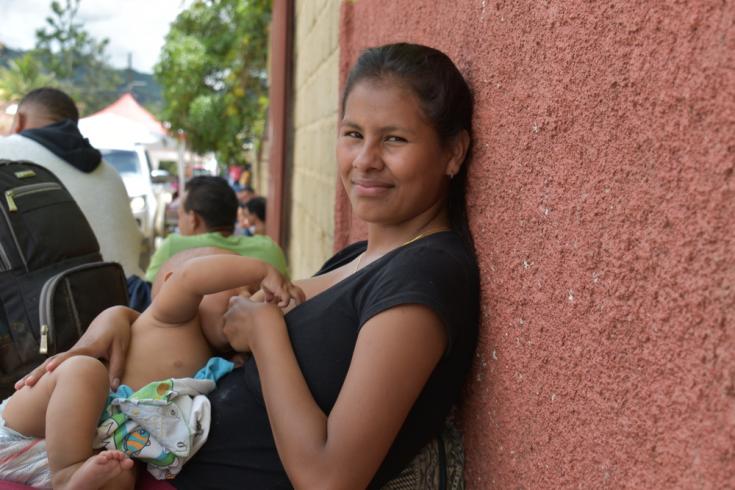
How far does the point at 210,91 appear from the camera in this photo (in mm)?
14984

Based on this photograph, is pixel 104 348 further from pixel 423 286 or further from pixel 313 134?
pixel 313 134

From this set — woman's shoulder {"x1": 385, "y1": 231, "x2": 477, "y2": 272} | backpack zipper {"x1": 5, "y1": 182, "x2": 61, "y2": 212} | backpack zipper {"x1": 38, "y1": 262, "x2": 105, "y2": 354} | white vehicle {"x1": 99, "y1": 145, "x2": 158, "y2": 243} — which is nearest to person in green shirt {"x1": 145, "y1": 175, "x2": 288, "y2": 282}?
backpack zipper {"x1": 5, "y1": 182, "x2": 61, "y2": 212}

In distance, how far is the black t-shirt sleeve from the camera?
1.59 meters

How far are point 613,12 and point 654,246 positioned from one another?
0.35 meters

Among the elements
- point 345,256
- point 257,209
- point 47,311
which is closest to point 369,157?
point 345,256

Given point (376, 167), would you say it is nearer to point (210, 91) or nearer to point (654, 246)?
point (654, 246)

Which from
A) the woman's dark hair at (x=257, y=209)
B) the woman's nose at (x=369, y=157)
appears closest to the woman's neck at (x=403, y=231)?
the woman's nose at (x=369, y=157)

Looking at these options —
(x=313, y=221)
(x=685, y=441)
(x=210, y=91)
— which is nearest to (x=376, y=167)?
(x=685, y=441)

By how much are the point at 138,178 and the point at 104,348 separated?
13.1 meters

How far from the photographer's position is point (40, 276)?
2.93 meters

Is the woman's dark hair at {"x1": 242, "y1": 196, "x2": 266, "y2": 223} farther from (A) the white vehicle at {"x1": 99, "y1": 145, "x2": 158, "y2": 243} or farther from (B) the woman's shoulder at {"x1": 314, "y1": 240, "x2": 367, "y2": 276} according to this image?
(B) the woman's shoulder at {"x1": 314, "y1": 240, "x2": 367, "y2": 276}

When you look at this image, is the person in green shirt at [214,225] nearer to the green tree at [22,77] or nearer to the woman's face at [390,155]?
the woman's face at [390,155]

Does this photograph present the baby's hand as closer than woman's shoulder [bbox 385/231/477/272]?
No

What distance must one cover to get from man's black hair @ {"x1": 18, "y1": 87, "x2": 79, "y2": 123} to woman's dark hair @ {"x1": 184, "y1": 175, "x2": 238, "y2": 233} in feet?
2.63
